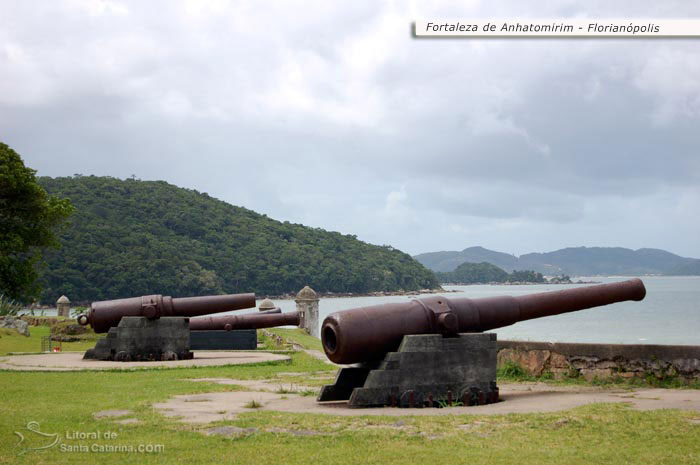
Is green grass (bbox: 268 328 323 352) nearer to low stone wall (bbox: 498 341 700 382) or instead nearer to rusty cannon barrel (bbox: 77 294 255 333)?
rusty cannon barrel (bbox: 77 294 255 333)

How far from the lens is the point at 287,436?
7227mm

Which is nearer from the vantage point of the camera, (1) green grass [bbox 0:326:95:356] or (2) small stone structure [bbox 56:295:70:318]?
(1) green grass [bbox 0:326:95:356]

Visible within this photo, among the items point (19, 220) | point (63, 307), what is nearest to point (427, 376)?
point (19, 220)

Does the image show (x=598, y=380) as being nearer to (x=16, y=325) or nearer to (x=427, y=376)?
(x=427, y=376)

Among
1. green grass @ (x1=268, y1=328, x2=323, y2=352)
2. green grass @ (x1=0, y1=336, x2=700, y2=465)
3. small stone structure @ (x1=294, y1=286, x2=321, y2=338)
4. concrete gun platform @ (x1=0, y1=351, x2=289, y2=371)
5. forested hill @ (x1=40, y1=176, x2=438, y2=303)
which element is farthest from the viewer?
forested hill @ (x1=40, y1=176, x2=438, y2=303)

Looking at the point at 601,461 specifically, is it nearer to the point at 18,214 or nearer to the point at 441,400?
the point at 441,400

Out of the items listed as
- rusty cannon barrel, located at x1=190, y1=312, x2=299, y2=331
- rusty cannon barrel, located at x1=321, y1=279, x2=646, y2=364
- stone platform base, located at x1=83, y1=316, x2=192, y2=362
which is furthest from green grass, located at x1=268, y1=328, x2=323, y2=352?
rusty cannon barrel, located at x1=321, y1=279, x2=646, y2=364

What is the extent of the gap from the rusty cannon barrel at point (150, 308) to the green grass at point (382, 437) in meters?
8.46

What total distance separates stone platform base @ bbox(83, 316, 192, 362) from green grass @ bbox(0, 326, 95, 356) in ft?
14.4

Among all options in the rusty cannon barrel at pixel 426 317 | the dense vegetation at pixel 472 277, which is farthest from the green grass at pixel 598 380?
the dense vegetation at pixel 472 277

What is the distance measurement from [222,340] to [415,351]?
14.8 meters

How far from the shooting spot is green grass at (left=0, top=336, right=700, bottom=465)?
625 centimetres

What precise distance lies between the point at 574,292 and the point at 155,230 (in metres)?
86.4

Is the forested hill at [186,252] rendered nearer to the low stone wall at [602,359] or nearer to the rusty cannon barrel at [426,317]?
the low stone wall at [602,359]
